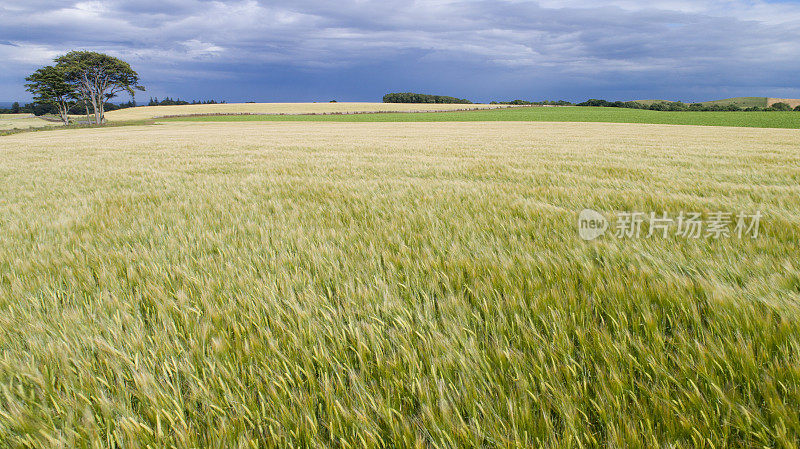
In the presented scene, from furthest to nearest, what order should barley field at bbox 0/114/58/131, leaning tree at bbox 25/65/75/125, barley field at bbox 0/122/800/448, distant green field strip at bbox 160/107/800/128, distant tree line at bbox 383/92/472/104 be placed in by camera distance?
distant tree line at bbox 383/92/472/104 → leaning tree at bbox 25/65/75/125 → barley field at bbox 0/114/58/131 → distant green field strip at bbox 160/107/800/128 → barley field at bbox 0/122/800/448

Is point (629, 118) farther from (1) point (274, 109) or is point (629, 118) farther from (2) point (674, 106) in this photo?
(1) point (274, 109)

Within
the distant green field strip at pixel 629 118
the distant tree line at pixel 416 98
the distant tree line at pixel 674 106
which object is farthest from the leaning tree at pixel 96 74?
the distant tree line at pixel 674 106

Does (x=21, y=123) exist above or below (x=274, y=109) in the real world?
below

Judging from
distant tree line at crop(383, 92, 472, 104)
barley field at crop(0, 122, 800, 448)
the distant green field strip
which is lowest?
barley field at crop(0, 122, 800, 448)

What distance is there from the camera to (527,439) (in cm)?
89

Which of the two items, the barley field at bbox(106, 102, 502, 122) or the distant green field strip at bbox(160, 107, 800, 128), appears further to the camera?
the barley field at bbox(106, 102, 502, 122)

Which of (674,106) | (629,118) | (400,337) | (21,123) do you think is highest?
(674,106)

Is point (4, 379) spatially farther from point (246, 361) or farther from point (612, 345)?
point (612, 345)

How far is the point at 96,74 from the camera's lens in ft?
196

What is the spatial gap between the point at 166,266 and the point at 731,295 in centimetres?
284

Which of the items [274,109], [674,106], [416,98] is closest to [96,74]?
[274,109]

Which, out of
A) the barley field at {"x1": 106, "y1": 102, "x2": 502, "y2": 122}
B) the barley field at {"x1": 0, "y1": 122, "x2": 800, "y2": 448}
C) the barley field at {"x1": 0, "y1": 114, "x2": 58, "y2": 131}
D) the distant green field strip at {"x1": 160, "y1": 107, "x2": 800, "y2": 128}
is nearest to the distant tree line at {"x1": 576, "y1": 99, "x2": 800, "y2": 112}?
the distant green field strip at {"x1": 160, "y1": 107, "x2": 800, "y2": 128}

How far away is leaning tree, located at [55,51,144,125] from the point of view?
5652 centimetres

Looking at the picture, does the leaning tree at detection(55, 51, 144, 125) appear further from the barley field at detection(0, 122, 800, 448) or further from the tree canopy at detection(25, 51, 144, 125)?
the barley field at detection(0, 122, 800, 448)
